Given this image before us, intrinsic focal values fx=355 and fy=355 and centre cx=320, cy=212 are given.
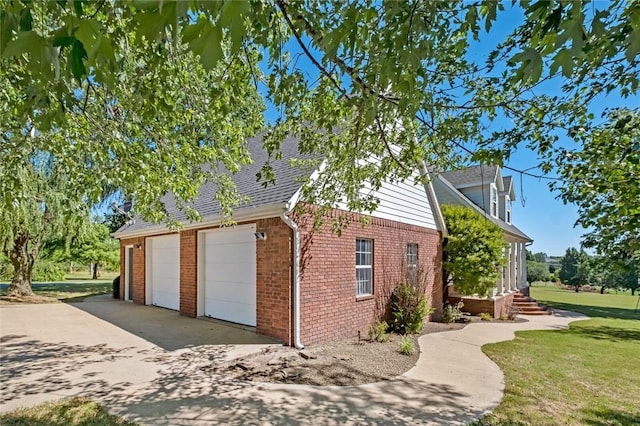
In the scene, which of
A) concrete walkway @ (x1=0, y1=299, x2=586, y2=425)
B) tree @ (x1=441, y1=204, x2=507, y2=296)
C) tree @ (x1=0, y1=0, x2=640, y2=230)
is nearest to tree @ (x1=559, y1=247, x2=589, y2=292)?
tree @ (x1=441, y1=204, x2=507, y2=296)

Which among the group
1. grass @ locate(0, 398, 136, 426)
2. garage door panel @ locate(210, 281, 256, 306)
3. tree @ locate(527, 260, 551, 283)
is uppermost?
garage door panel @ locate(210, 281, 256, 306)

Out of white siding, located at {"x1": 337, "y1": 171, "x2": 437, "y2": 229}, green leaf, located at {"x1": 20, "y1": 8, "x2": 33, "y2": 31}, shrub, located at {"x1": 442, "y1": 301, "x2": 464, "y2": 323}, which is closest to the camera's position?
green leaf, located at {"x1": 20, "y1": 8, "x2": 33, "y2": 31}

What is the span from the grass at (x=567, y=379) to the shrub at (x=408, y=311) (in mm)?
1846

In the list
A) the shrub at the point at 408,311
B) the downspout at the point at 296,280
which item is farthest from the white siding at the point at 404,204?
the shrub at the point at 408,311

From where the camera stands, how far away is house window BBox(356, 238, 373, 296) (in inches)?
377

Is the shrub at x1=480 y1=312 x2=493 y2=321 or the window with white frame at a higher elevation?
the window with white frame

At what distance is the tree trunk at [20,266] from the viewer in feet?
53.2

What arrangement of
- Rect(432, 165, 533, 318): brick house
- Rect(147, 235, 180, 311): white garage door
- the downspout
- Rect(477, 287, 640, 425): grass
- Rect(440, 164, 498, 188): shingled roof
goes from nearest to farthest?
Rect(477, 287, 640, 425): grass, the downspout, Rect(147, 235, 180, 311): white garage door, Rect(432, 165, 533, 318): brick house, Rect(440, 164, 498, 188): shingled roof

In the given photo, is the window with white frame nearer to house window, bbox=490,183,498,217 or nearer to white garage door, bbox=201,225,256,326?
white garage door, bbox=201,225,256,326

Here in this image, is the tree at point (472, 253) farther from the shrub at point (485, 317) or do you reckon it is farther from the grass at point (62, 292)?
the grass at point (62, 292)

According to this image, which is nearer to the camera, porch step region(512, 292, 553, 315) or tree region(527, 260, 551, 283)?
porch step region(512, 292, 553, 315)

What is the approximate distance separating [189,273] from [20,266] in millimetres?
11354

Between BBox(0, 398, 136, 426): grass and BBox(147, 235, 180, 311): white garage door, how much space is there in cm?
739

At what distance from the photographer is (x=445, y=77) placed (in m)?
4.68
